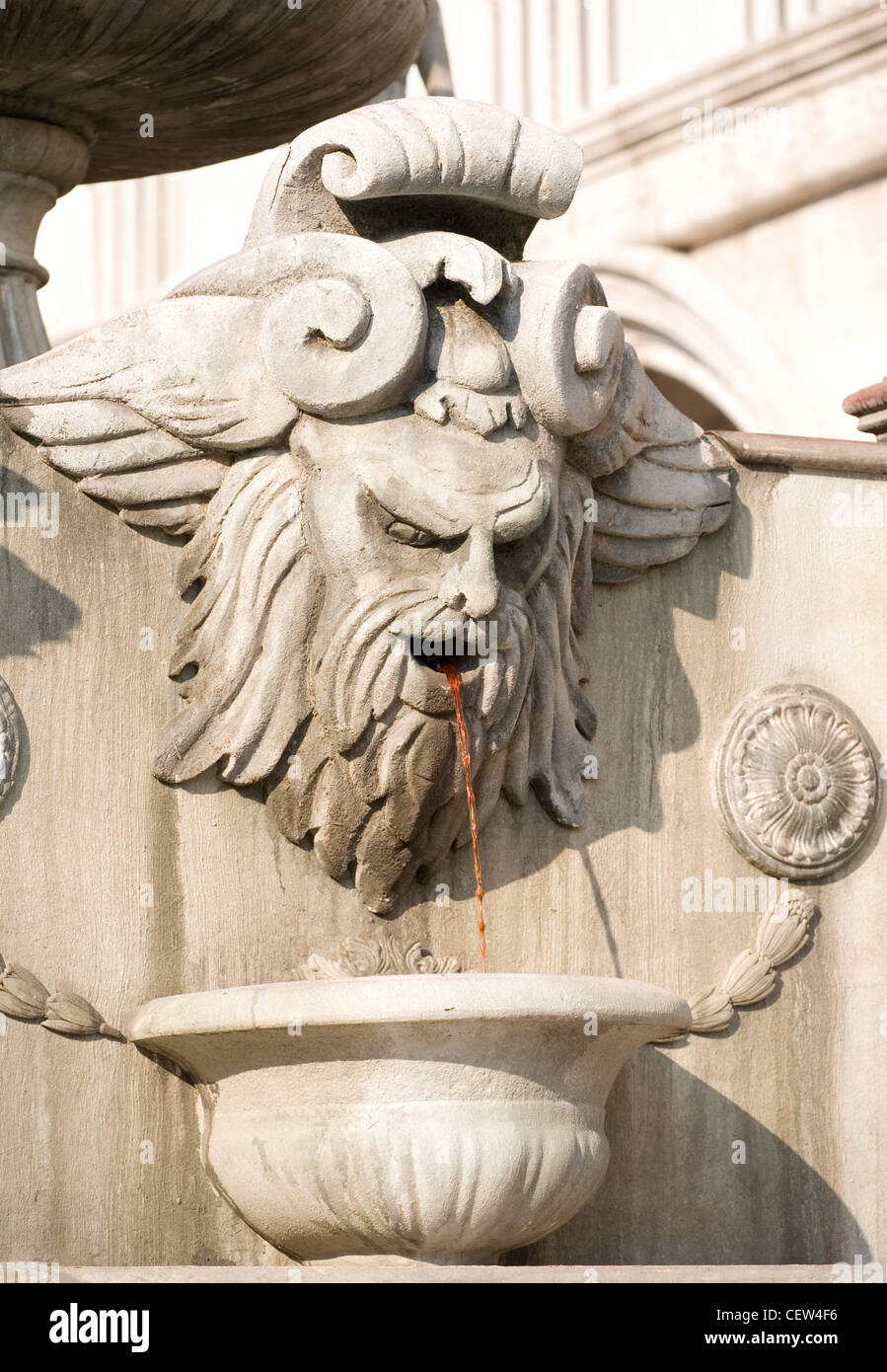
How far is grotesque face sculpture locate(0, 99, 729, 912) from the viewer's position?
4730 mm

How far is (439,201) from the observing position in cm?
496

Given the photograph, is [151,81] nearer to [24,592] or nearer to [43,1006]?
[24,592]

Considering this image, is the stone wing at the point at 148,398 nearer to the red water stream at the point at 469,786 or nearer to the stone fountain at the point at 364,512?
the stone fountain at the point at 364,512

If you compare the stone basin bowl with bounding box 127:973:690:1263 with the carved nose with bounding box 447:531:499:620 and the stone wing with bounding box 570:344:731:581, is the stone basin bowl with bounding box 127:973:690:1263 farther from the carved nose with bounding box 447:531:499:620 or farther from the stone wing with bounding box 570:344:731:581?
the stone wing with bounding box 570:344:731:581

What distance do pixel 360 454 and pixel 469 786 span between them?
751 mm

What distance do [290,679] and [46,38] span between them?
1.89 m

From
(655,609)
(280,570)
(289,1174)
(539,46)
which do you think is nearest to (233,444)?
(280,570)

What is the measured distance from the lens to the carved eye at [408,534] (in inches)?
186

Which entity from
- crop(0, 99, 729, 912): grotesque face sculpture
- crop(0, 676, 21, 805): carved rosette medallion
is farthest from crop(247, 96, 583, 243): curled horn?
crop(0, 676, 21, 805): carved rosette medallion

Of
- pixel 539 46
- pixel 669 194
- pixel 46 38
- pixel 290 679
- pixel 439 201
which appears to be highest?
pixel 539 46

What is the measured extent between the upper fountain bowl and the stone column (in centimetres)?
6

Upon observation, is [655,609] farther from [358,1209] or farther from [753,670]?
[358,1209]

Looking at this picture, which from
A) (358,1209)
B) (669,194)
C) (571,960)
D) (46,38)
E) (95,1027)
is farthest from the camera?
(669,194)

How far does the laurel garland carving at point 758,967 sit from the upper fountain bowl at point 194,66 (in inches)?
101
